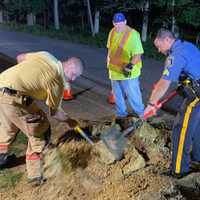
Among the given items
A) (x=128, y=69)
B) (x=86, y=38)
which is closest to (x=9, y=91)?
(x=128, y=69)

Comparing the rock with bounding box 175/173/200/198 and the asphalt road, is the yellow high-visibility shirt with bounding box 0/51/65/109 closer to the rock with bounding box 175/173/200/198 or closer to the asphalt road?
the rock with bounding box 175/173/200/198

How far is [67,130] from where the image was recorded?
6.10 meters

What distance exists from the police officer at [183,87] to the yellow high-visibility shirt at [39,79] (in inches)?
44.4

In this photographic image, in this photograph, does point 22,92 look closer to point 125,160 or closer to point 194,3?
point 125,160

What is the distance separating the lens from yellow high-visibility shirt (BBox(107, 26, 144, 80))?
21.7 feet

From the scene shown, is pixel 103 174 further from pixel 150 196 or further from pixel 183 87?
pixel 183 87

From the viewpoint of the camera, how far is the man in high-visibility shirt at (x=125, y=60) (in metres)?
6.61

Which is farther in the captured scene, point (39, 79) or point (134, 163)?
point (134, 163)

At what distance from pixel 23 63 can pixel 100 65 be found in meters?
8.42

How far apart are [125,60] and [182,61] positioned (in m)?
2.32

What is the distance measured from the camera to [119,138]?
17.6 ft

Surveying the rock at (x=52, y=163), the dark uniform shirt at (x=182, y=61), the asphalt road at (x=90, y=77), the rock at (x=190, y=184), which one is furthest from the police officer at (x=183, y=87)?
the asphalt road at (x=90, y=77)

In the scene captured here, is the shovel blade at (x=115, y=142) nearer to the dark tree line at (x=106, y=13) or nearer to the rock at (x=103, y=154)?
the rock at (x=103, y=154)

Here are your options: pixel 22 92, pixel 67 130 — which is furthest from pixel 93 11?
pixel 22 92
